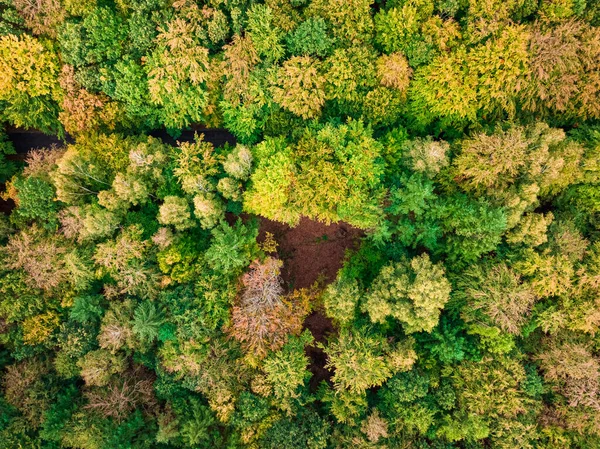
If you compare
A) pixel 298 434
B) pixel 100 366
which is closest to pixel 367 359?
pixel 298 434

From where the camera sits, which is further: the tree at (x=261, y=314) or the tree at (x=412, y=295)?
the tree at (x=261, y=314)

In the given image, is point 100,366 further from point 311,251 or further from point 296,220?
point 311,251

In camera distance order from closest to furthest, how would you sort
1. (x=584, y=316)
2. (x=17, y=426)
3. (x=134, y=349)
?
1. (x=584, y=316)
2. (x=17, y=426)
3. (x=134, y=349)

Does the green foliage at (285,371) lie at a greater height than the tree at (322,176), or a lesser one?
lesser

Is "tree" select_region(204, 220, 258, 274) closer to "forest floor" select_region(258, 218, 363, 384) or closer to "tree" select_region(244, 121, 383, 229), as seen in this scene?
"tree" select_region(244, 121, 383, 229)

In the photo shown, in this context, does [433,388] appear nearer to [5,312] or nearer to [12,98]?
[5,312]

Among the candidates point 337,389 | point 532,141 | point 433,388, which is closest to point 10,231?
point 337,389

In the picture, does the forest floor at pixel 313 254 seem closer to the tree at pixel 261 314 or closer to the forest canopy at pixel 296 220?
the forest canopy at pixel 296 220

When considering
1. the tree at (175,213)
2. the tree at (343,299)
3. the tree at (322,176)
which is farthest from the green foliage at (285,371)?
the tree at (175,213)
